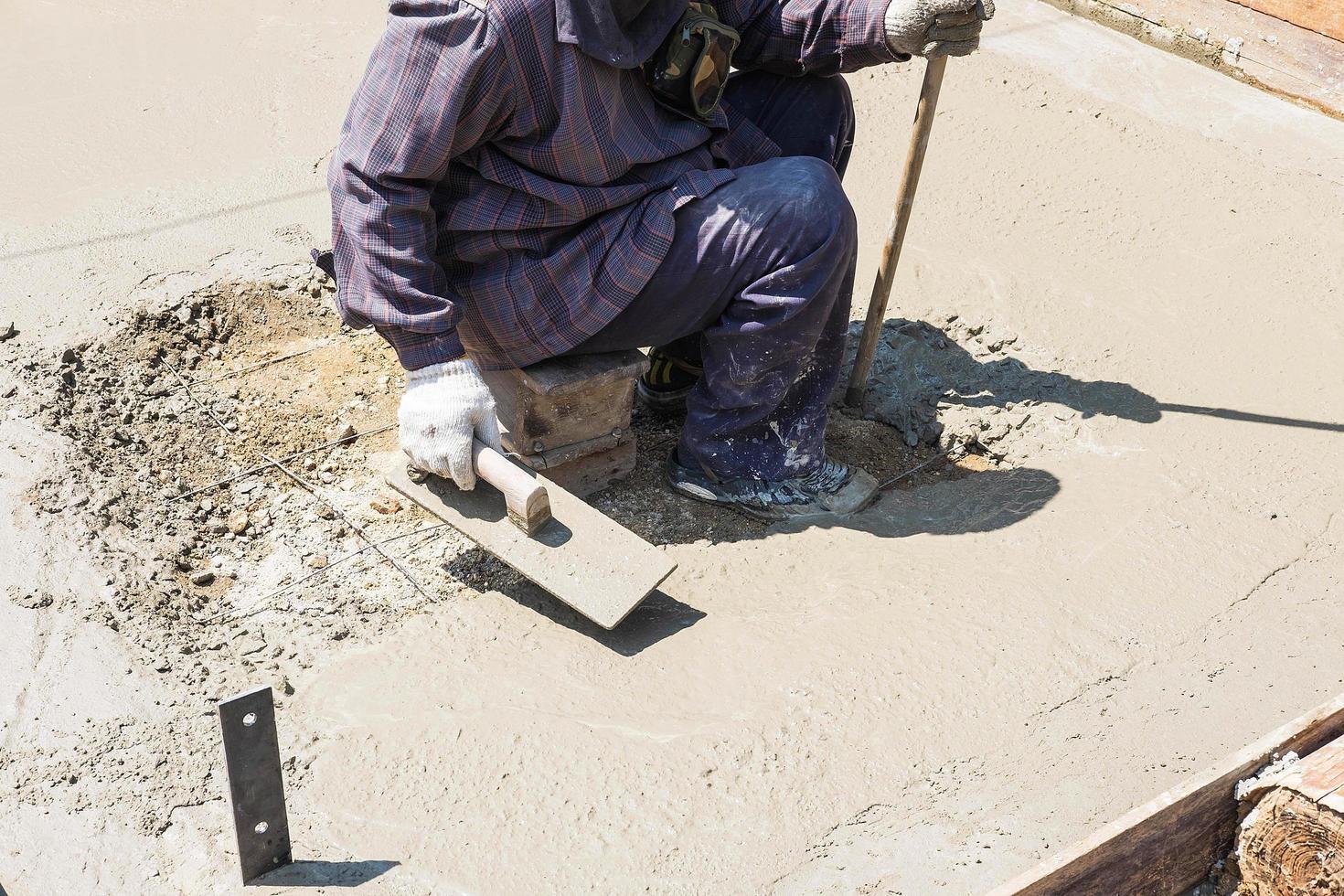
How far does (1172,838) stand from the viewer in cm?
183

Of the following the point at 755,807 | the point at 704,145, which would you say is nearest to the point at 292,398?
the point at 704,145

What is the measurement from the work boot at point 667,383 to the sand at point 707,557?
0.12 metres

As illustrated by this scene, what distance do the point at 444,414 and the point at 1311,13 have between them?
376cm

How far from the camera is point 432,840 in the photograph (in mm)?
1961

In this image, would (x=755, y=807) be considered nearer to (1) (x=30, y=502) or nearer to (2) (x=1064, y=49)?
(1) (x=30, y=502)

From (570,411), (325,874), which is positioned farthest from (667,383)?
(325,874)

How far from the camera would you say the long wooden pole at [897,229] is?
276cm

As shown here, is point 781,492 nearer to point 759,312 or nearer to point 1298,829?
point 759,312

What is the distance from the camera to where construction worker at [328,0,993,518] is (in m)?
2.24

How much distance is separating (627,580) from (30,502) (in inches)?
52.3

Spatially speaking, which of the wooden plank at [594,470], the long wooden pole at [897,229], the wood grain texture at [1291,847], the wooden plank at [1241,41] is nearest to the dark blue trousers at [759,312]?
the wooden plank at [594,470]

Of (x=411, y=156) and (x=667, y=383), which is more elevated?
(x=411, y=156)

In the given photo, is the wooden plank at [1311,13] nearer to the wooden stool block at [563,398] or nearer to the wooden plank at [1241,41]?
the wooden plank at [1241,41]

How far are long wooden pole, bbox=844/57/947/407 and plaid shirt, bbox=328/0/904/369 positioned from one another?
17cm
